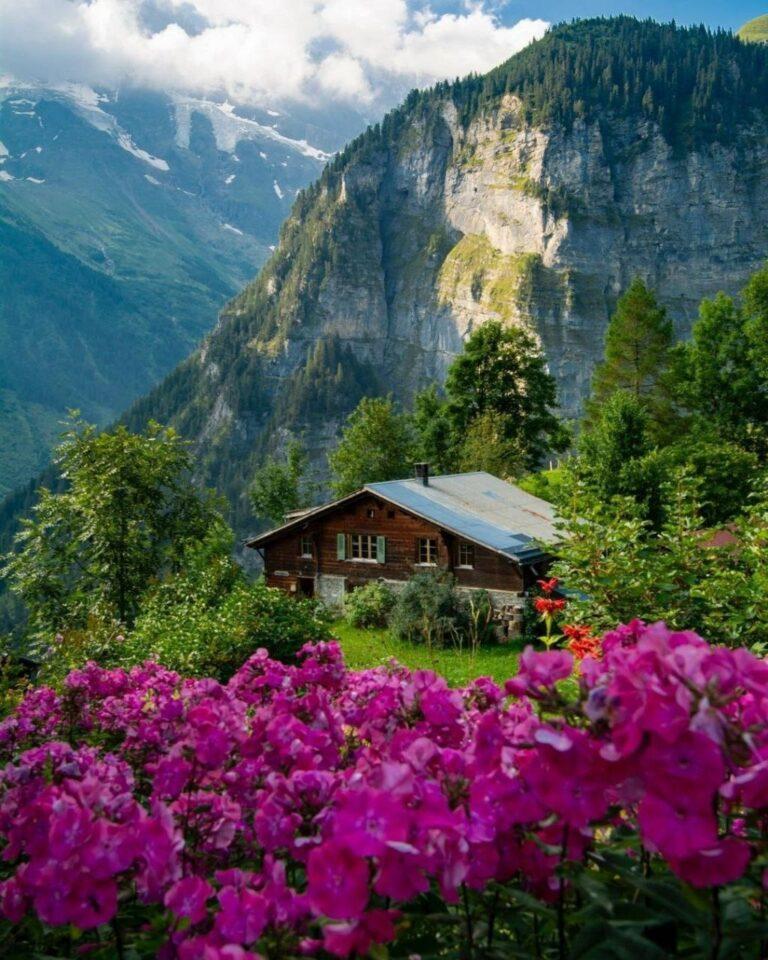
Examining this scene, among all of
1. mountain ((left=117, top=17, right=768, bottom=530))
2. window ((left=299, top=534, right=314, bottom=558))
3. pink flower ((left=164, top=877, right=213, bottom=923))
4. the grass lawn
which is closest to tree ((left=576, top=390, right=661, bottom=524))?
the grass lawn

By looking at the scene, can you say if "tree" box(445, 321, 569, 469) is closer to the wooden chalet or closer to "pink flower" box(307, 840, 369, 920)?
the wooden chalet

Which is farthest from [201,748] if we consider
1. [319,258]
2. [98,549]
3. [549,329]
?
[319,258]

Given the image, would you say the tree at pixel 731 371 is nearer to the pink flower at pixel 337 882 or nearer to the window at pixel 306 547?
the window at pixel 306 547

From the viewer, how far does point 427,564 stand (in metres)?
34.0

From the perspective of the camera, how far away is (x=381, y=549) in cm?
3522

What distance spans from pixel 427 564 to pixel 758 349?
855 inches

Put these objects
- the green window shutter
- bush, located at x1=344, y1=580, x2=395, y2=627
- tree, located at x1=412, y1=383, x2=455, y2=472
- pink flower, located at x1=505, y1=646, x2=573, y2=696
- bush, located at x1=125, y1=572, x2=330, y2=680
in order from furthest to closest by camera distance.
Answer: tree, located at x1=412, y1=383, x2=455, y2=472 < the green window shutter < bush, located at x1=344, y1=580, x2=395, y2=627 < bush, located at x1=125, y1=572, x2=330, y2=680 < pink flower, located at x1=505, y1=646, x2=573, y2=696

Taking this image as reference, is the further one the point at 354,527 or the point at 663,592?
the point at 354,527

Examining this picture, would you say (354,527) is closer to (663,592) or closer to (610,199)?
(663,592)

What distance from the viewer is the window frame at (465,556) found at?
32.7 m

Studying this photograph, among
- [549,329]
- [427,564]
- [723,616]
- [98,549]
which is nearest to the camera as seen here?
[723,616]

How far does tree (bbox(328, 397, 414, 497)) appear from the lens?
5850cm

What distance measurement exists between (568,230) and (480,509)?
432 ft

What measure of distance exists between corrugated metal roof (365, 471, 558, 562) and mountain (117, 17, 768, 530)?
11533cm
